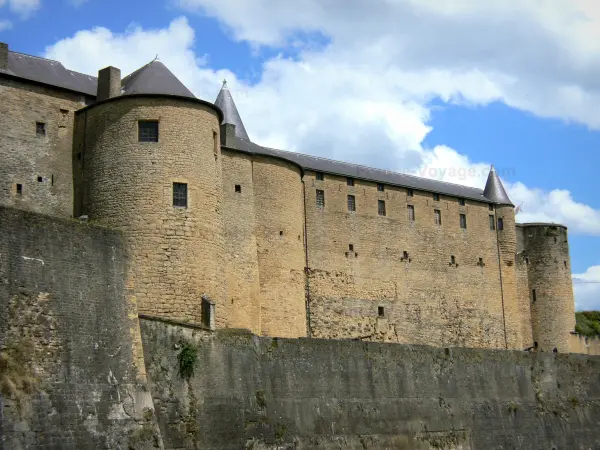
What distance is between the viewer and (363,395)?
31.2 m

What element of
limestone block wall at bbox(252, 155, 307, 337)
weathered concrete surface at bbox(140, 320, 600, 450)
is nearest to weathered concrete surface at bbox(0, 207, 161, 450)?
weathered concrete surface at bbox(140, 320, 600, 450)

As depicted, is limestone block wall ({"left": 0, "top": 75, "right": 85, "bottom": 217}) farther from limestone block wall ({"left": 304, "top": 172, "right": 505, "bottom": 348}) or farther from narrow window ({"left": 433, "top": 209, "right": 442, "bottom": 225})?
narrow window ({"left": 433, "top": 209, "right": 442, "bottom": 225})

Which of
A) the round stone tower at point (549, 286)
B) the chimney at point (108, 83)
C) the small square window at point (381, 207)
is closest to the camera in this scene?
the chimney at point (108, 83)

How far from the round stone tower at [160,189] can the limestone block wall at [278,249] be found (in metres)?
5.87

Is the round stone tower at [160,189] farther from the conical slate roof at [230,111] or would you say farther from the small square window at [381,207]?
the small square window at [381,207]

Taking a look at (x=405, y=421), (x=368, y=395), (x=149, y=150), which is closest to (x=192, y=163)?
(x=149, y=150)

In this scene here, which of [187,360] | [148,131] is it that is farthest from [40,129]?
[187,360]

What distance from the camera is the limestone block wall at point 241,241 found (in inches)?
1307

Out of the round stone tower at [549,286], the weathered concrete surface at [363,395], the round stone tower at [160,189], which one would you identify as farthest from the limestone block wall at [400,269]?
the round stone tower at [160,189]

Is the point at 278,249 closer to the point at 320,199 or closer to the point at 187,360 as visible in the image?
the point at 320,199

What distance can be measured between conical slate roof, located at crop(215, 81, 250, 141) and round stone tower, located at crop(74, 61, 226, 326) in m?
9.96

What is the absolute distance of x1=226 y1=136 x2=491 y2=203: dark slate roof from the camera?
1725 inches

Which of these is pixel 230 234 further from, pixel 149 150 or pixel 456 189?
pixel 456 189

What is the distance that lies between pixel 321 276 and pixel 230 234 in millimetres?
8810
